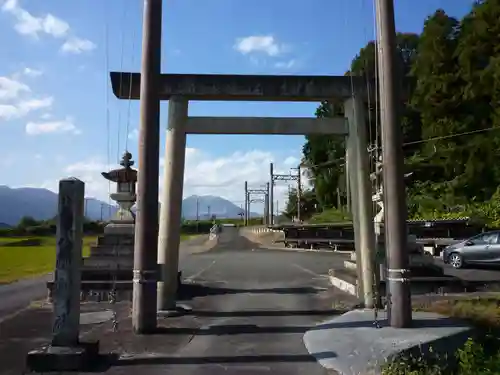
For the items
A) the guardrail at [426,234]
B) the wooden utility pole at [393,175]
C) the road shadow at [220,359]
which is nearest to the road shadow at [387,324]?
the wooden utility pole at [393,175]

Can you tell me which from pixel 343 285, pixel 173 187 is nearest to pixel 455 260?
pixel 343 285

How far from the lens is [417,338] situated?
25.4 ft

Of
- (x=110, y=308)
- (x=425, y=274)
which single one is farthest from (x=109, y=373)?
(x=425, y=274)

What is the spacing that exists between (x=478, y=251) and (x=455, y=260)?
3.59 ft

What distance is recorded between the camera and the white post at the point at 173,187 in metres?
11.2

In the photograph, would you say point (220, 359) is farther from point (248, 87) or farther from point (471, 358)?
point (248, 87)

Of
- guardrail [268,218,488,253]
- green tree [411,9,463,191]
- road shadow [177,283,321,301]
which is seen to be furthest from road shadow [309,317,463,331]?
green tree [411,9,463,191]

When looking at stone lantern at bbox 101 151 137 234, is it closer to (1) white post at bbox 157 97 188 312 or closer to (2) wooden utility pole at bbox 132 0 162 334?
(1) white post at bbox 157 97 188 312

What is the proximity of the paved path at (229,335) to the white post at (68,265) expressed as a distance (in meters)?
0.75

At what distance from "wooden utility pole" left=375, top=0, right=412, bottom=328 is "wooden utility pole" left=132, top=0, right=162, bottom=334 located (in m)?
3.73

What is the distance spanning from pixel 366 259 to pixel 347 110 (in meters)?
3.18

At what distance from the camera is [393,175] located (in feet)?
28.3

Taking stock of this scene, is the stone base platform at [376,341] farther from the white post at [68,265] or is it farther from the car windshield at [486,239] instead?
the car windshield at [486,239]

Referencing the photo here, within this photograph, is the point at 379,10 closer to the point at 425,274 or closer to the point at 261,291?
the point at 425,274
